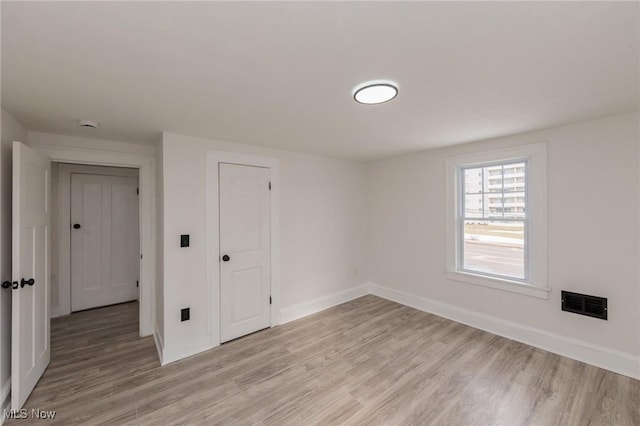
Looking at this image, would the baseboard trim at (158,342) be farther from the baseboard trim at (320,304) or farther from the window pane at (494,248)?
the window pane at (494,248)

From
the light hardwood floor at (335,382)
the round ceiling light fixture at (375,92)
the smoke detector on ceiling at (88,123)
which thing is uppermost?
the round ceiling light fixture at (375,92)

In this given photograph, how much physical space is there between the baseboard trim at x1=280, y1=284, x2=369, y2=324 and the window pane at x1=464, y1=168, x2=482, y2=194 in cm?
222

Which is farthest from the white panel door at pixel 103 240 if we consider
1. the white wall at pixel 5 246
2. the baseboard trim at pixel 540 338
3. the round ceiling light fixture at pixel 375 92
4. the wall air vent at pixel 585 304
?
the wall air vent at pixel 585 304

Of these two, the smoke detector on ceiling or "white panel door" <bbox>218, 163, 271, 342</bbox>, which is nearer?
the smoke detector on ceiling

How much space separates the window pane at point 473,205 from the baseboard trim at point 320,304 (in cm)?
202

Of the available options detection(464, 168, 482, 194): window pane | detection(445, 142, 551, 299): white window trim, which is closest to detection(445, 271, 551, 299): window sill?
detection(445, 142, 551, 299): white window trim

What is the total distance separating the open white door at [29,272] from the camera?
1897mm


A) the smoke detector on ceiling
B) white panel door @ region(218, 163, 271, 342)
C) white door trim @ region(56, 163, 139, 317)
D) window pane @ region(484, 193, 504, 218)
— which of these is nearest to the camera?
the smoke detector on ceiling

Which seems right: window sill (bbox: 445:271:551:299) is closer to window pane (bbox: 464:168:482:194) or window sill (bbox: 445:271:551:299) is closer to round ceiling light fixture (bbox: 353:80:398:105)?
window pane (bbox: 464:168:482:194)

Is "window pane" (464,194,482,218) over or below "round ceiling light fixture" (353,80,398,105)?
A: below

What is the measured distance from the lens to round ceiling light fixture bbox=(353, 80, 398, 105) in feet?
5.41

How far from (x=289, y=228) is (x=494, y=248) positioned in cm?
256

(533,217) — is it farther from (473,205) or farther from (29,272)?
(29,272)

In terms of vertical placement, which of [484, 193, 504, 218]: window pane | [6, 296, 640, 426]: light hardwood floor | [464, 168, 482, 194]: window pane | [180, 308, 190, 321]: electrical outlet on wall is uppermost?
[464, 168, 482, 194]: window pane
